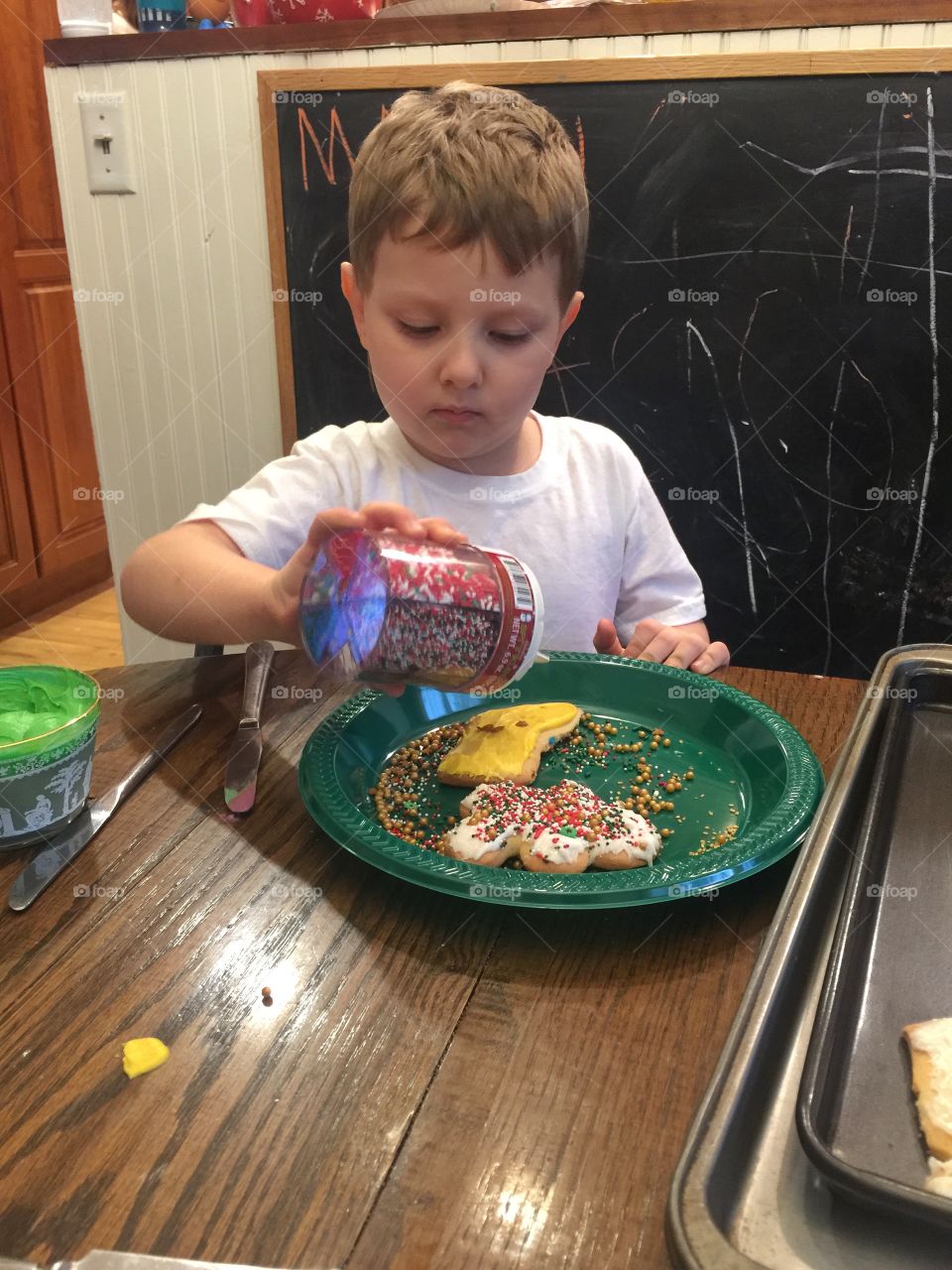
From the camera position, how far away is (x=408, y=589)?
0.64 m

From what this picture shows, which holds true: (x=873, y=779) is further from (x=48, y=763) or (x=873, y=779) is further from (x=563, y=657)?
(x=48, y=763)

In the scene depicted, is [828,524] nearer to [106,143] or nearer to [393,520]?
[393,520]

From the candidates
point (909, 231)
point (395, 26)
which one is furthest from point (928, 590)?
point (395, 26)

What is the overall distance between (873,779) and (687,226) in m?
1.18

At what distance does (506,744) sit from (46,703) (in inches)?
14.1

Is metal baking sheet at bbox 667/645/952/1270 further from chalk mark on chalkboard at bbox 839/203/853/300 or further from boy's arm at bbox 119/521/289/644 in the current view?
chalk mark on chalkboard at bbox 839/203/853/300

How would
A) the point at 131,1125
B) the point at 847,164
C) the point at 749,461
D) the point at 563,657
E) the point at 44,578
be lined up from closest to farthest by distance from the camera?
the point at 131,1125 → the point at 563,657 → the point at 847,164 → the point at 749,461 → the point at 44,578

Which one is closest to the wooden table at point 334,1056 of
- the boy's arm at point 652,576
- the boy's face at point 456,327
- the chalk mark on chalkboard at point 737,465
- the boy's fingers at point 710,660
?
the boy's fingers at point 710,660

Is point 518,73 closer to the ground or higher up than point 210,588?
higher up

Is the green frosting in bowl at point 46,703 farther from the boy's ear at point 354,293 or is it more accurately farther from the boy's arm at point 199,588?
the boy's ear at point 354,293

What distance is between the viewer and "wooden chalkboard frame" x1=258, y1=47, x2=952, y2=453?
1.47 m

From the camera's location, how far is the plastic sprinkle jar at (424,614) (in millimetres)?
645

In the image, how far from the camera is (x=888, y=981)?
0.58 metres

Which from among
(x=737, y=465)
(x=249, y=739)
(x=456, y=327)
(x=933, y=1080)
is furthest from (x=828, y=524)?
(x=933, y=1080)
